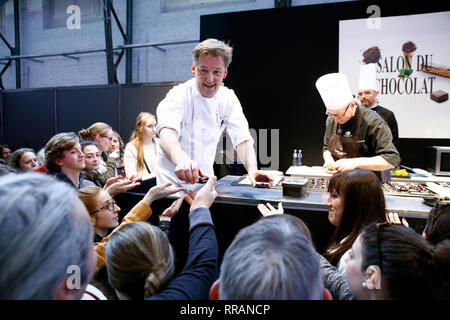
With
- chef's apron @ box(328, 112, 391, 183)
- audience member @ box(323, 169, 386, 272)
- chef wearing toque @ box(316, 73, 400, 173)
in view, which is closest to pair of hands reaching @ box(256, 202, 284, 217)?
audience member @ box(323, 169, 386, 272)

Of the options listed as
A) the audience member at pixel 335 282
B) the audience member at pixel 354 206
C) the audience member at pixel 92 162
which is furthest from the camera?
the audience member at pixel 92 162

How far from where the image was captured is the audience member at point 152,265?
853 millimetres

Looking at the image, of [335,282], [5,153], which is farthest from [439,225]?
[5,153]

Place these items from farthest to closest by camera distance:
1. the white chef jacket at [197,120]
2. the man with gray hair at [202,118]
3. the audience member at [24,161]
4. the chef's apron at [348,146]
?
the audience member at [24,161], the chef's apron at [348,146], the white chef jacket at [197,120], the man with gray hair at [202,118]

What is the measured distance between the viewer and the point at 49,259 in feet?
1.62

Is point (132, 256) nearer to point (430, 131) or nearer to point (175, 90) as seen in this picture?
point (175, 90)

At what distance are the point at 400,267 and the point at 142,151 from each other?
3.13 meters

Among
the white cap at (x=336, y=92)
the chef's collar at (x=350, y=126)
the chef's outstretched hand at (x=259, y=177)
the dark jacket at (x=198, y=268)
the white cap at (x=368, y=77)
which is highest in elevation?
the white cap at (x=368, y=77)

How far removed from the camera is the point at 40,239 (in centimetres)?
48

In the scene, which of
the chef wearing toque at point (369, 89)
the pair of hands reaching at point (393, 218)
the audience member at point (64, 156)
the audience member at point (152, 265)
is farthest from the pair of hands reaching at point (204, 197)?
the chef wearing toque at point (369, 89)

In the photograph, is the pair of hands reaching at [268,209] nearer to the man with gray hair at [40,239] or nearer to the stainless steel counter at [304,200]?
the stainless steel counter at [304,200]

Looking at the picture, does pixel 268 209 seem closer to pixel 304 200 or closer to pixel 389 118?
pixel 304 200

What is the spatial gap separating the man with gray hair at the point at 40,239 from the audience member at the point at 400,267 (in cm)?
71
